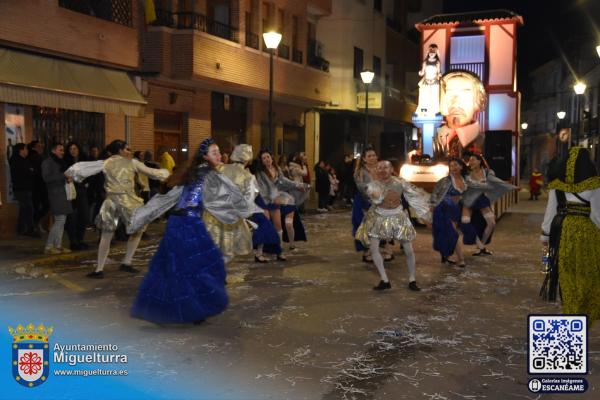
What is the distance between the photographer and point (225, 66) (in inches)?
800

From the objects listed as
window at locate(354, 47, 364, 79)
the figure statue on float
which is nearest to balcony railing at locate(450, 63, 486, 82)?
the figure statue on float

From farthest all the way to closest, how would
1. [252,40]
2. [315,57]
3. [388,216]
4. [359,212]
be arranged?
[315,57], [252,40], [359,212], [388,216]

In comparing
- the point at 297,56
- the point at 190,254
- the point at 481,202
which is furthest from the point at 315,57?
the point at 190,254

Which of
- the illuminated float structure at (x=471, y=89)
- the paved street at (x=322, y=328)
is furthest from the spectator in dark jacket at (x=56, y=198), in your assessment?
the illuminated float structure at (x=471, y=89)

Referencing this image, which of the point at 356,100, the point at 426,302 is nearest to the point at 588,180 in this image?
the point at 426,302

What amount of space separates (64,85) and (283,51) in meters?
11.6

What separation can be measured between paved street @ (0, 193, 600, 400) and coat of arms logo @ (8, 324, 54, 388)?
27.5 inches

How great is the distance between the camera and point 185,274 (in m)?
6.65

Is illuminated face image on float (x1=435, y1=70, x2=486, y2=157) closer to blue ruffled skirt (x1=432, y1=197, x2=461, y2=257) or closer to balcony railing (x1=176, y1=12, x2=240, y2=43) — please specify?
balcony railing (x1=176, y1=12, x2=240, y2=43)

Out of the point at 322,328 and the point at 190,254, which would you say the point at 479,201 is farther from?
the point at 190,254

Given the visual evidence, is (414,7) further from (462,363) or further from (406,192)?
(462,363)

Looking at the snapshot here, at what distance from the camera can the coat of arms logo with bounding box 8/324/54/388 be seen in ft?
16.3

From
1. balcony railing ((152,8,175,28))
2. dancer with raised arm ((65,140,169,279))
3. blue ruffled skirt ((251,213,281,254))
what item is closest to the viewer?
dancer with raised arm ((65,140,169,279))

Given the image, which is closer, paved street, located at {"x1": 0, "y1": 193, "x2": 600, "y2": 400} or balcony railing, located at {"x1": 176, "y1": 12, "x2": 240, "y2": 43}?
paved street, located at {"x1": 0, "y1": 193, "x2": 600, "y2": 400}
